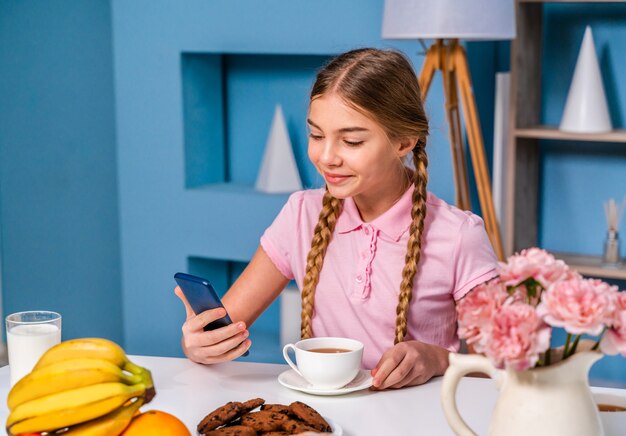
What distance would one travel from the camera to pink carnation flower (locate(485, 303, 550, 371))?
0.89 meters

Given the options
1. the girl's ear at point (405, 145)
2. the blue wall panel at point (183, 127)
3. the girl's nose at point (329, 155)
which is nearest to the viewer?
the girl's nose at point (329, 155)

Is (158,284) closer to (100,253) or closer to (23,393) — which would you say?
(100,253)

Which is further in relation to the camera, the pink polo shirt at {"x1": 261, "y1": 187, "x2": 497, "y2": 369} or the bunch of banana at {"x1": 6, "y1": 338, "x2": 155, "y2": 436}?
the pink polo shirt at {"x1": 261, "y1": 187, "x2": 497, "y2": 369}

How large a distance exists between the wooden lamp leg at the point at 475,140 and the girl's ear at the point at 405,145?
96 cm

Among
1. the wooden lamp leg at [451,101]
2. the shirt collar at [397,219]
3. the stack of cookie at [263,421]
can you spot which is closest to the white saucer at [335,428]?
the stack of cookie at [263,421]

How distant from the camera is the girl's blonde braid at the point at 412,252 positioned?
1.62 metres

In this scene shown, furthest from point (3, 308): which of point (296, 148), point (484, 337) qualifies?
point (484, 337)

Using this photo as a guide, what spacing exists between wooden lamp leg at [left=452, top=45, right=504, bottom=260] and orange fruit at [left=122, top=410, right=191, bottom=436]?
1.77 m

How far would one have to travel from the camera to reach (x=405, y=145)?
1.67 metres

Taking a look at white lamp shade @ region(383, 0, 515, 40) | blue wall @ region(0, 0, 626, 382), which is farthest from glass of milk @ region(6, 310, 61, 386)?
blue wall @ region(0, 0, 626, 382)

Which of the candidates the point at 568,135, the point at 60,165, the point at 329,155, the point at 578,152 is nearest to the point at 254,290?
the point at 329,155

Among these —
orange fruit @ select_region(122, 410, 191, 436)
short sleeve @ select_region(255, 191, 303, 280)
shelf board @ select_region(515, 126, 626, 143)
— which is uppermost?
shelf board @ select_region(515, 126, 626, 143)

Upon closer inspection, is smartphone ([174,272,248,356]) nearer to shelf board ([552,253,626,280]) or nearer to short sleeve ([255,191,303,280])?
short sleeve ([255,191,303,280])

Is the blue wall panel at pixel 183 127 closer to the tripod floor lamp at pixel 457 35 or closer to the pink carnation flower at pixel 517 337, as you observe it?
the tripod floor lamp at pixel 457 35
